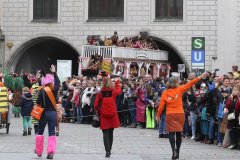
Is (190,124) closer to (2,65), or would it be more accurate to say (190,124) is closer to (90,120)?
(90,120)

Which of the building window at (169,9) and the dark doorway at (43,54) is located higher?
the building window at (169,9)

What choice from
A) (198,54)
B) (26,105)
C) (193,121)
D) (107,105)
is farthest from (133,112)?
(107,105)

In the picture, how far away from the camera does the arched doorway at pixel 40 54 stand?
45.0m

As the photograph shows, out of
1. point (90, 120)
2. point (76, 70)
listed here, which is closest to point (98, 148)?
point (90, 120)

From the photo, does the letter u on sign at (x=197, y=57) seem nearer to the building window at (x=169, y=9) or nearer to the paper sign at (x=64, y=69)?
the paper sign at (x=64, y=69)

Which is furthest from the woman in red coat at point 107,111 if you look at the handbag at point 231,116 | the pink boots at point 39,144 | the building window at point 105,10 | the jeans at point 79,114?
the building window at point 105,10

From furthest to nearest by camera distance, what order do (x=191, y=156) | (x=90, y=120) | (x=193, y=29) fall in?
1. (x=193, y=29)
2. (x=90, y=120)
3. (x=191, y=156)

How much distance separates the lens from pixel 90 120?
31281mm

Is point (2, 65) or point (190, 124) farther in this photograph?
point (2, 65)

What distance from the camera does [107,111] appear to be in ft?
59.1

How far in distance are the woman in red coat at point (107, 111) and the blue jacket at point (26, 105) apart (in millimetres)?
6161

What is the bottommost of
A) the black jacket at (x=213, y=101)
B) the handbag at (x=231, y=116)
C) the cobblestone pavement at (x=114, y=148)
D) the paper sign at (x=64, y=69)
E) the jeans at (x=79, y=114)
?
the cobblestone pavement at (x=114, y=148)

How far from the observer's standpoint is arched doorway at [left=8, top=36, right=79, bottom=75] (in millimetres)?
44969

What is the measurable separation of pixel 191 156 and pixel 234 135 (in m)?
2.49
